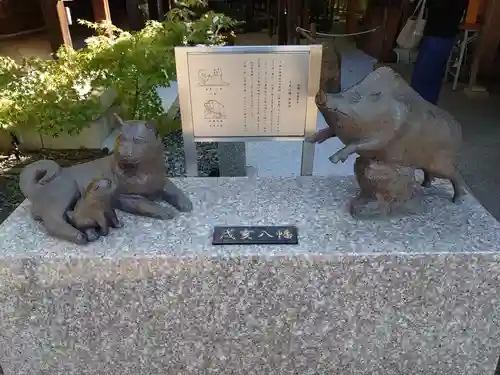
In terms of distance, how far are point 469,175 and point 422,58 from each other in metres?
1.09

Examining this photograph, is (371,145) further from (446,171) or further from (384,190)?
(446,171)

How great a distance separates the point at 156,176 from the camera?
1.86 meters

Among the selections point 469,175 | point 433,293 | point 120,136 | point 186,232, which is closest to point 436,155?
point 433,293

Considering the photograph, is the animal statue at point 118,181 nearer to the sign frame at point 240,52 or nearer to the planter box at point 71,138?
the sign frame at point 240,52

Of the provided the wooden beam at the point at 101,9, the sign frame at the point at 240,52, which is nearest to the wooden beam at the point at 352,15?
the wooden beam at the point at 101,9

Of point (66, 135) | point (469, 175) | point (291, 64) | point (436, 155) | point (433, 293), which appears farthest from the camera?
point (66, 135)

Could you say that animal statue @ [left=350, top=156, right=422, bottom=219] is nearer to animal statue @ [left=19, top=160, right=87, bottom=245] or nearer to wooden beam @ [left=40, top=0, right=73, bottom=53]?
animal statue @ [left=19, top=160, right=87, bottom=245]

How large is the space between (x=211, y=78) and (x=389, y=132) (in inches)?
41.9

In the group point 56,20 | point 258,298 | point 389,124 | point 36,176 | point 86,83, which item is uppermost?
point 389,124

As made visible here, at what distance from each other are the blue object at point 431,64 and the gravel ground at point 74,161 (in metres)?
1.97

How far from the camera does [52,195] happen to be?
1797mm

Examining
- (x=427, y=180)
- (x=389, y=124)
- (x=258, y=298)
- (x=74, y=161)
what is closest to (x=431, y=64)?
(x=427, y=180)

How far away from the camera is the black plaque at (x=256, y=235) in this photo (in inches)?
68.3

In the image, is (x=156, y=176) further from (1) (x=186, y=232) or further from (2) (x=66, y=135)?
(2) (x=66, y=135)
